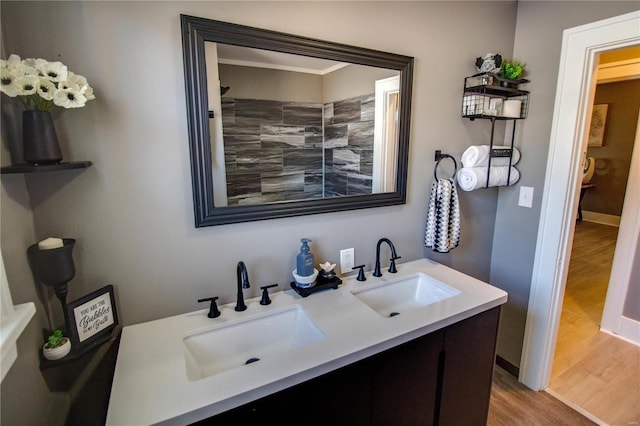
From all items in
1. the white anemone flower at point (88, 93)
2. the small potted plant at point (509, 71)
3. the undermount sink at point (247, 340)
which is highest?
the small potted plant at point (509, 71)

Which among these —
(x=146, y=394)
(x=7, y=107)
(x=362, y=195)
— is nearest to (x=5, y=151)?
(x=7, y=107)

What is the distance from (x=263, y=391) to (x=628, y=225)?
301cm

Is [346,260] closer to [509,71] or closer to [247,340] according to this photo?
[247,340]

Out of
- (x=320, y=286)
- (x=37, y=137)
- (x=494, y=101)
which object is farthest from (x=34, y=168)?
(x=494, y=101)

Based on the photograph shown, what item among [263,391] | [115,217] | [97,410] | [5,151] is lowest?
[97,410]

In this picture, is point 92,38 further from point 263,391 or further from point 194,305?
point 263,391

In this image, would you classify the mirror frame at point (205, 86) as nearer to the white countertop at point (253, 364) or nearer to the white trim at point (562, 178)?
the white countertop at point (253, 364)

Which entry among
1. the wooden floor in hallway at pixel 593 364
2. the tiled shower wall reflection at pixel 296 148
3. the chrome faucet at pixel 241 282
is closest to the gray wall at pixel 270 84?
the tiled shower wall reflection at pixel 296 148

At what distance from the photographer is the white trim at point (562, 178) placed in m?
1.60

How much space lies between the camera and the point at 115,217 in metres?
1.14

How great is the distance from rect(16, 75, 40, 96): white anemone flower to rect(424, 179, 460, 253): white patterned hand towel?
170 cm

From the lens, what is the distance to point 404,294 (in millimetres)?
1719

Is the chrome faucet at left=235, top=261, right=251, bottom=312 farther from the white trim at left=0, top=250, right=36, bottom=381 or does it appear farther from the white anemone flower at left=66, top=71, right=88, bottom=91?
the white anemone flower at left=66, top=71, right=88, bottom=91

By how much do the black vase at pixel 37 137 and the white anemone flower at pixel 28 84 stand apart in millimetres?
70
